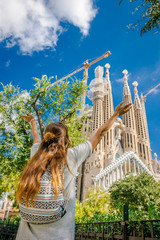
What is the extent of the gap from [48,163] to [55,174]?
9 centimetres

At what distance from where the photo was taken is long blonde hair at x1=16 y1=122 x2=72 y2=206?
3.09 feet

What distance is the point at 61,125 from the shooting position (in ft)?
4.09

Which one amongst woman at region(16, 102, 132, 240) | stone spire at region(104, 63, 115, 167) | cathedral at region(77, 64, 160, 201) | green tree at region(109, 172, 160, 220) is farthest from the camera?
stone spire at region(104, 63, 115, 167)

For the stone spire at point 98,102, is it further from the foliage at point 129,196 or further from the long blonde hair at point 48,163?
the long blonde hair at point 48,163

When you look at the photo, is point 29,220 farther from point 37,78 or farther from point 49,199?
point 37,78

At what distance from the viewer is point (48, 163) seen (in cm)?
106

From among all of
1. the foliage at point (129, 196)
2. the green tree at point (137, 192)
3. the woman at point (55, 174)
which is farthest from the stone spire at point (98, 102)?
the woman at point (55, 174)

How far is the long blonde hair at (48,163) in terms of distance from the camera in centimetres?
94

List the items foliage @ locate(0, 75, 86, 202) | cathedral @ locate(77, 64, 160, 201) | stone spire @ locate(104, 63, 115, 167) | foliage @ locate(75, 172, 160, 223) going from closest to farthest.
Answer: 1. foliage @ locate(0, 75, 86, 202)
2. foliage @ locate(75, 172, 160, 223)
3. cathedral @ locate(77, 64, 160, 201)
4. stone spire @ locate(104, 63, 115, 167)

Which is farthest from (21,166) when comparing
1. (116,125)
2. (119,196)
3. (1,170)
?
(116,125)

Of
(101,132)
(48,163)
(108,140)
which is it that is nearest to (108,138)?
(108,140)

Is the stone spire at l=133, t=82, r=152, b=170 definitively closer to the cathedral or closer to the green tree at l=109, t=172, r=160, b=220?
the cathedral

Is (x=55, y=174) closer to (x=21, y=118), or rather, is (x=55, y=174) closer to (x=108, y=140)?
(x=21, y=118)

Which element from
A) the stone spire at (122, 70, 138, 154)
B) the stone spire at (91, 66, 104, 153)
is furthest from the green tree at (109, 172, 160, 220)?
the stone spire at (91, 66, 104, 153)
